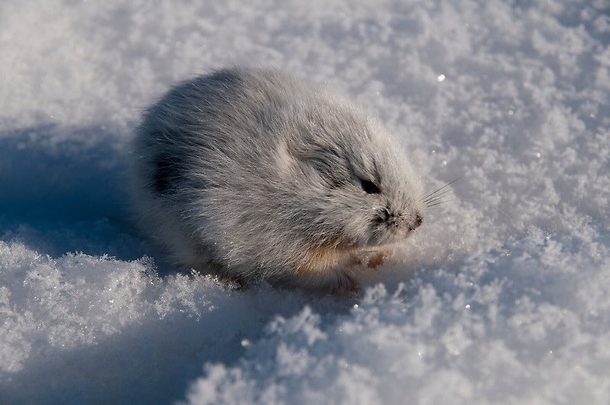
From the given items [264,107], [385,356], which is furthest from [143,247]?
[385,356]

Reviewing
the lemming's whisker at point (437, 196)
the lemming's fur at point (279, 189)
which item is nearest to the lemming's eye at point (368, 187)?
the lemming's fur at point (279, 189)

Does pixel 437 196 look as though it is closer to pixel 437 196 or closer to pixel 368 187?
pixel 437 196

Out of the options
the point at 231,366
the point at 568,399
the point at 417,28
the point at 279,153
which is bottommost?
the point at 231,366

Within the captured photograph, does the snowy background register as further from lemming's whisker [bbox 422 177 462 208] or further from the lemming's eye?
the lemming's eye

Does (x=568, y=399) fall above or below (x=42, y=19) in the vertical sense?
below

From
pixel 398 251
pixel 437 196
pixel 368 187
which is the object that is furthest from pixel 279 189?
pixel 437 196

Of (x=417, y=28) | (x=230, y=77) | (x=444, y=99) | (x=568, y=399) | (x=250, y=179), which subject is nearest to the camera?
(x=568, y=399)

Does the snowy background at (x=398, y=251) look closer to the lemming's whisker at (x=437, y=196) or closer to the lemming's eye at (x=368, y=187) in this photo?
the lemming's whisker at (x=437, y=196)

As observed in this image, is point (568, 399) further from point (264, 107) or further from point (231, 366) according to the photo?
point (264, 107)
